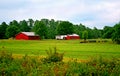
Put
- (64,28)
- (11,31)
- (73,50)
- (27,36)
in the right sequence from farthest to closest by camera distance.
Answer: (64,28)
(11,31)
(27,36)
(73,50)

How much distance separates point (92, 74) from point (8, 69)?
447cm

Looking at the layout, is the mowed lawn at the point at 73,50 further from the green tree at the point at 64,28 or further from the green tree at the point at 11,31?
the green tree at the point at 64,28

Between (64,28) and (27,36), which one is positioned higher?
(64,28)

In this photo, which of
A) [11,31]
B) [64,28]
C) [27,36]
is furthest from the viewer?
[64,28]

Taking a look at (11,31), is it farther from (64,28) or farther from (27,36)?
(64,28)

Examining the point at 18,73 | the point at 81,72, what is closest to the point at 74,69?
the point at 81,72

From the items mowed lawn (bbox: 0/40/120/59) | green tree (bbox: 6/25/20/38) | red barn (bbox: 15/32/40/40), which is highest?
green tree (bbox: 6/25/20/38)

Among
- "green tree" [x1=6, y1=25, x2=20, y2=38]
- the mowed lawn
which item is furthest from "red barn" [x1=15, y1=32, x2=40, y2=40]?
the mowed lawn

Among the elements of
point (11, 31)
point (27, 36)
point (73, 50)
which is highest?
point (11, 31)

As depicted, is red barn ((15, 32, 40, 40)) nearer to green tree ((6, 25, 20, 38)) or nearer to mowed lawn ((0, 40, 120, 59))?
green tree ((6, 25, 20, 38))

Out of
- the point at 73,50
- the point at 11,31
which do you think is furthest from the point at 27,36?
the point at 73,50

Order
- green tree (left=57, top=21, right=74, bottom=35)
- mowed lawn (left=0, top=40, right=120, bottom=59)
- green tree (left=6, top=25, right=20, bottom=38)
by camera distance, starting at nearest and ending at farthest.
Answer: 1. mowed lawn (left=0, top=40, right=120, bottom=59)
2. green tree (left=6, top=25, right=20, bottom=38)
3. green tree (left=57, top=21, right=74, bottom=35)

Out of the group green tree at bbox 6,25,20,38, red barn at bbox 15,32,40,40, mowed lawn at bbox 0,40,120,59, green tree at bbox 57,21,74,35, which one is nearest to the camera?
mowed lawn at bbox 0,40,120,59

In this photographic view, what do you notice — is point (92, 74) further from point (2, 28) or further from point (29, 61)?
point (2, 28)
